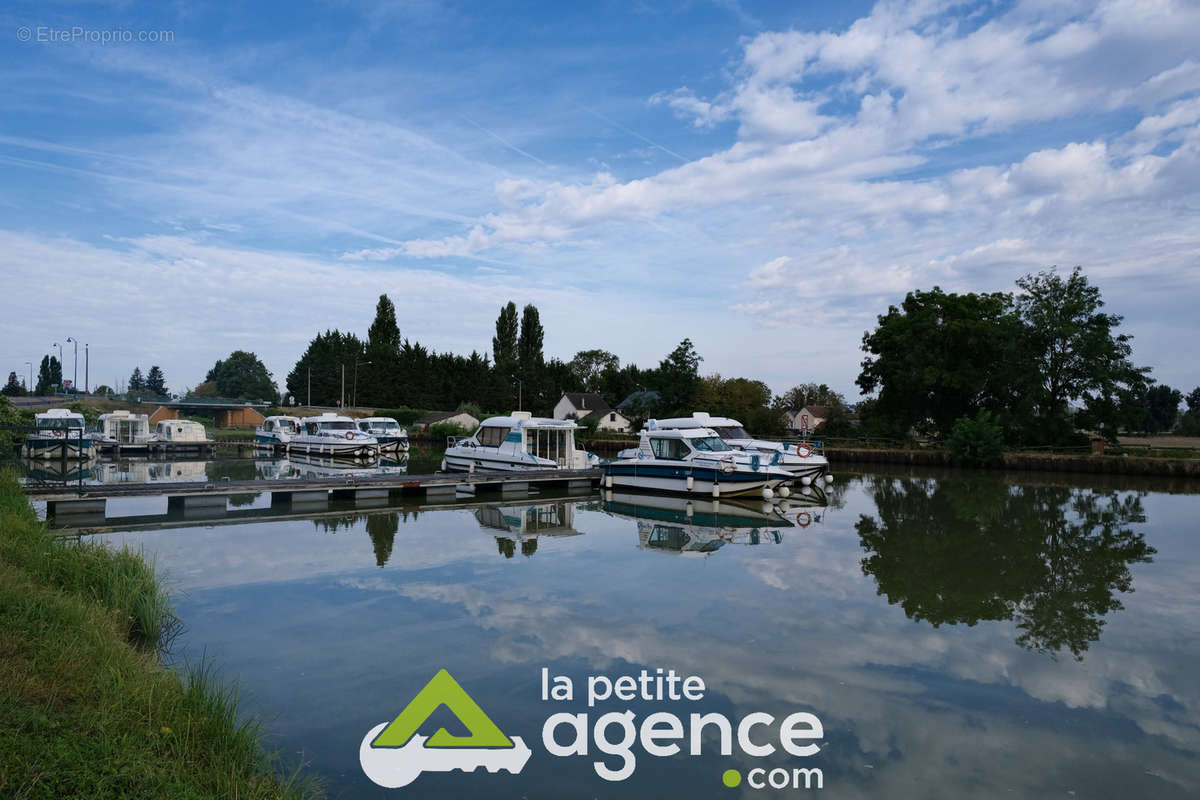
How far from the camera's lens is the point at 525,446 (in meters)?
28.4

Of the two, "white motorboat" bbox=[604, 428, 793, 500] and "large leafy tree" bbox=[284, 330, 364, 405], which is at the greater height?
"large leafy tree" bbox=[284, 330, 364, 405]

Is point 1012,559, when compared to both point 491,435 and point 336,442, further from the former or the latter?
point 336,442

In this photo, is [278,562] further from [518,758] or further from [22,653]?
[518,758]

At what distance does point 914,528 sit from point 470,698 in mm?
14226

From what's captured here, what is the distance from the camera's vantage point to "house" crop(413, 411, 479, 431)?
6388 centimetres

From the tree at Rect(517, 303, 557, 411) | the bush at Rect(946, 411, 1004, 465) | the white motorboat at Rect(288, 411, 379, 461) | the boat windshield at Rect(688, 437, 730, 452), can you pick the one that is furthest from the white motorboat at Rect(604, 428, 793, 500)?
the tree at Rect(517, 303, 557, 411)

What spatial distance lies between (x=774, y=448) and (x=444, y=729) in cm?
2536

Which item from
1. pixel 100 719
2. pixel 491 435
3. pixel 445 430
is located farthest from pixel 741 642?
pixel 445 430

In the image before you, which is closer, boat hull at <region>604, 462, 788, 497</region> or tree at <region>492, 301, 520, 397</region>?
boat hull at <region>604, 462, 788, 497</region>

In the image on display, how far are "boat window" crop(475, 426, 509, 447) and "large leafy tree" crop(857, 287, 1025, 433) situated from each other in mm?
27646

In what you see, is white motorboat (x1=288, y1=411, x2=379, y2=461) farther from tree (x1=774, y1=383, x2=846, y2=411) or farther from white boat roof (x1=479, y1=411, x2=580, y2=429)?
tree (x1=774, y1=383, x2=846, y2=411)

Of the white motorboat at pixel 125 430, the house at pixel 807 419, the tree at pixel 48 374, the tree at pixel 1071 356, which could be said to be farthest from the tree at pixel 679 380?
the tree at pixel 48 374

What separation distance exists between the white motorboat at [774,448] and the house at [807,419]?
23468 millimetres

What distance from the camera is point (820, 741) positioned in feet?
21.9
